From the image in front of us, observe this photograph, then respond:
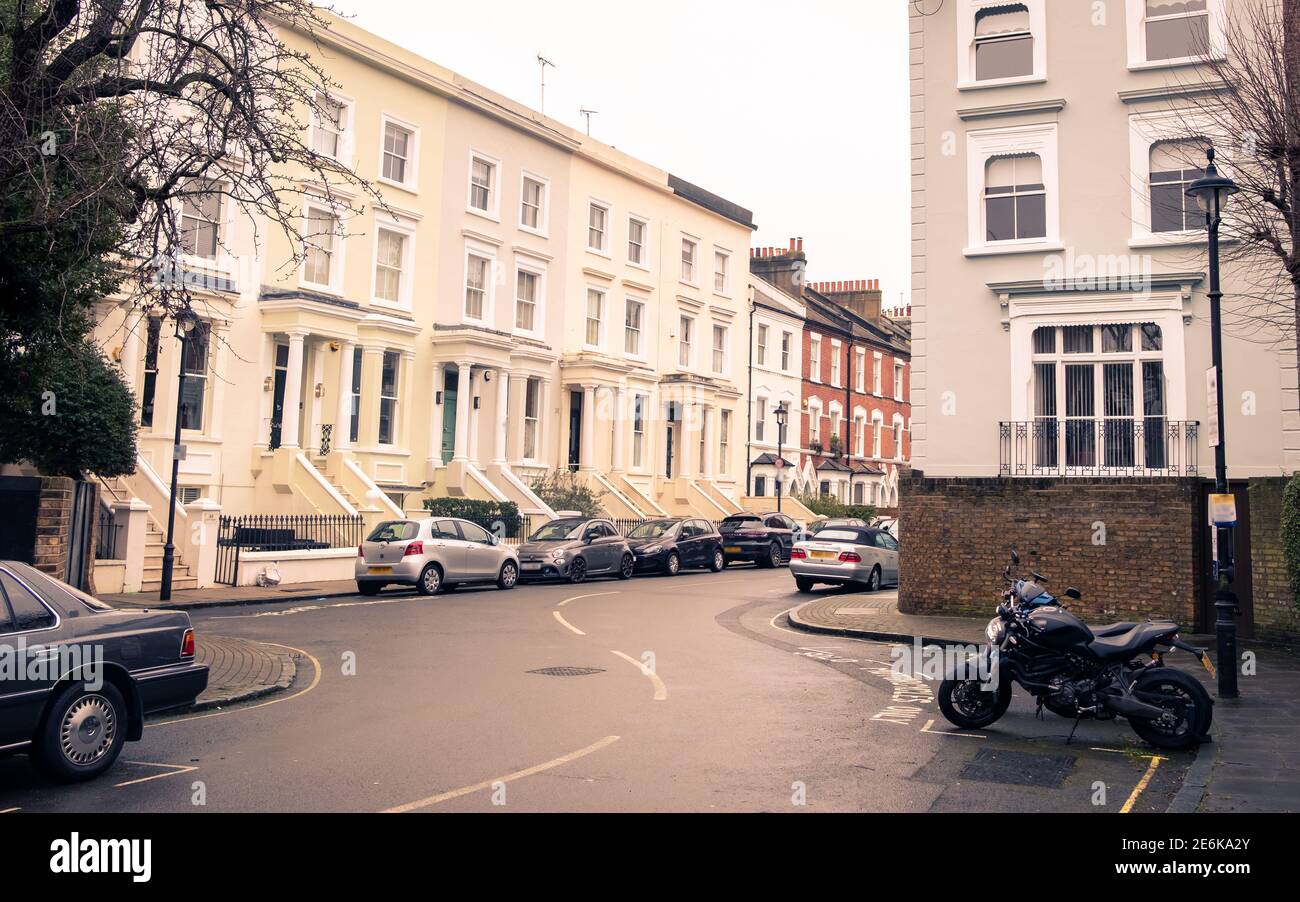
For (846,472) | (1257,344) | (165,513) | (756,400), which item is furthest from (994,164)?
(846,472)

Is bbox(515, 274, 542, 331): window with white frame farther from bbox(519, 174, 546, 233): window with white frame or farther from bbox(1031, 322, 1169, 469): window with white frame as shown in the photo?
bbox(1031, 322, 1169, 469): window with white frame

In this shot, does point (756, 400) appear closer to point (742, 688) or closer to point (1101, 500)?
point (1101, 500)

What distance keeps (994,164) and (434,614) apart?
42.3ft

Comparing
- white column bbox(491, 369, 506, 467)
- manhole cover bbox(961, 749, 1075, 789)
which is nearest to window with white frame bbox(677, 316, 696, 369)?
white column bbox(491, 369, 506, 467)

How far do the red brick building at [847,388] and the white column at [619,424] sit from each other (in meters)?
12.5

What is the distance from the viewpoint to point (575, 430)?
3841 centimetres

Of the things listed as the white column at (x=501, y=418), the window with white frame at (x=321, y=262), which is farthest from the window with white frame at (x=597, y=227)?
the window with white frame at (x=321, y=262)

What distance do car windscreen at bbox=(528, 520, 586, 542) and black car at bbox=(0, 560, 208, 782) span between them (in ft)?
58.5

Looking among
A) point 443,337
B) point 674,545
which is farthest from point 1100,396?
point 443,337

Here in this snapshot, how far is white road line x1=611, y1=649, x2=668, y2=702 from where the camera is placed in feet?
35.3

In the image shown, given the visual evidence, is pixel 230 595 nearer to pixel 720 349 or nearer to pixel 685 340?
pixel 685 340

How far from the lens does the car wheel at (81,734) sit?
7.08 meters

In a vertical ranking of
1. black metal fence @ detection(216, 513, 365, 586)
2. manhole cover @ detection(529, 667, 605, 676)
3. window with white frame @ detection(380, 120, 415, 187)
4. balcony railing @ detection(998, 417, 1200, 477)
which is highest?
window with white frame @ detection(380, 120, 415, 187)
